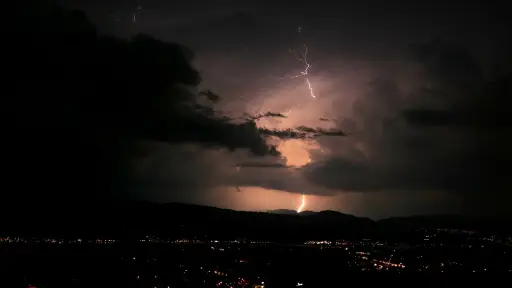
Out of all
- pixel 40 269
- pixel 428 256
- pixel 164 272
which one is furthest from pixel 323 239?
pixel 40 269

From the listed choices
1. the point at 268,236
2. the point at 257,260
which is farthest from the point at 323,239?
the point at 257,260

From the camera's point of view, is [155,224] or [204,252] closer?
[204,252]

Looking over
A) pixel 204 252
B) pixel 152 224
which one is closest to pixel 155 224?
pixel 152 224

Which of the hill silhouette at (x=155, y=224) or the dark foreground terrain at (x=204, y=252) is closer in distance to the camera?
the dark foreground terrain at (x=204, y=252)

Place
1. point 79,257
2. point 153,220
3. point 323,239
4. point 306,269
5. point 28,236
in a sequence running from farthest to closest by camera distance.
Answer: point 153,220 < point 323,239 < point 28,236 < point 79,257 < point 306,269

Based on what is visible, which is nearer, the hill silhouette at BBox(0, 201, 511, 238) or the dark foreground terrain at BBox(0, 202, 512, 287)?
the dark foreground terrain at BBox(0, 202, 512, 287)

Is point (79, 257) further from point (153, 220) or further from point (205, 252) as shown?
point (153, 220)

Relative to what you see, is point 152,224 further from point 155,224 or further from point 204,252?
point 204,252

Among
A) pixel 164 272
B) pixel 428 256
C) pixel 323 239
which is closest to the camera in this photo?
pixel 164 272

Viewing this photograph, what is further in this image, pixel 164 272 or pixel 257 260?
pixel 257 260

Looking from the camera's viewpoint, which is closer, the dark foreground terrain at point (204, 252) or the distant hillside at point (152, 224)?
the dark foreground terrain at point (204, 252)

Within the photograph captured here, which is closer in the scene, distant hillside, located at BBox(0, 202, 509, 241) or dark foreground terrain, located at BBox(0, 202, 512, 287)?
dark foreground terrain, located at BBox(0, 202, 512, 287)
